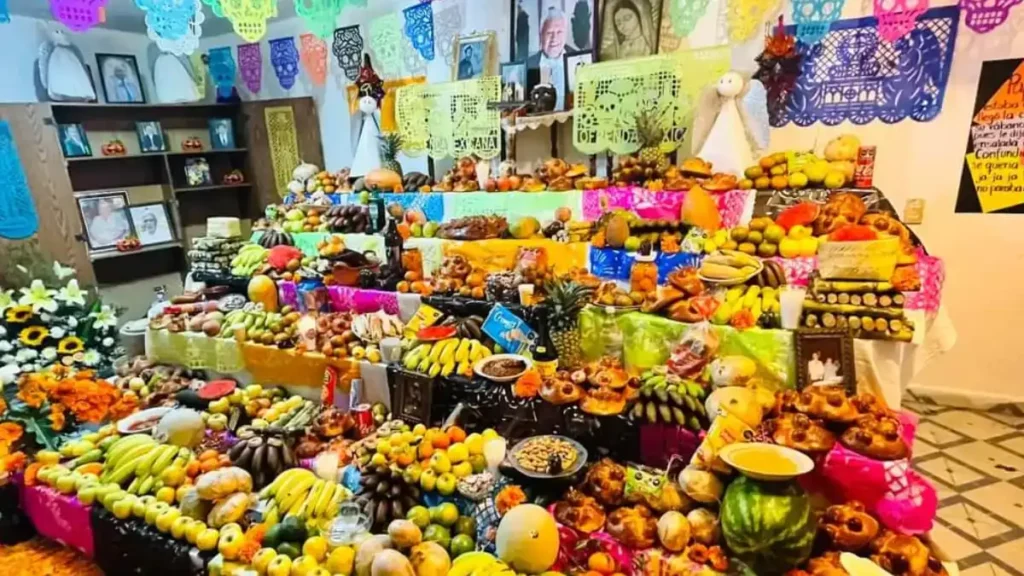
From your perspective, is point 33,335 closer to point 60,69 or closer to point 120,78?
point 60,69

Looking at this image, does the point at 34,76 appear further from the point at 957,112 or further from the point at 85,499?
the point at 957,112

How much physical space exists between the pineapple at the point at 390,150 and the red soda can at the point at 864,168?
291 centimetres

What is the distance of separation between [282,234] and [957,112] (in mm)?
4070

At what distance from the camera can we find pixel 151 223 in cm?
522

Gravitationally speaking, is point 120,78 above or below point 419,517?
above

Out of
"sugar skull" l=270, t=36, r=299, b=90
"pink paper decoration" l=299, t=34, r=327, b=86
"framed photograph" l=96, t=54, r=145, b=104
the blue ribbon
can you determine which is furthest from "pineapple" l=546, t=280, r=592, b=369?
"framed photograph" l=96, t=54, r=145, b=104

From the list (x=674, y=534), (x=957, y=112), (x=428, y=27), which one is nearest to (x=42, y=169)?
(x=428, y=27)

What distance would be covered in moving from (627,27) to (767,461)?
2.74 m

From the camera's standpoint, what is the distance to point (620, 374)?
6.89 feet

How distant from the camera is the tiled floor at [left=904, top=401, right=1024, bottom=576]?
2.17m

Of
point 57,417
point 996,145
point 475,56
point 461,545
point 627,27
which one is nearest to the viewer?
point 461,545

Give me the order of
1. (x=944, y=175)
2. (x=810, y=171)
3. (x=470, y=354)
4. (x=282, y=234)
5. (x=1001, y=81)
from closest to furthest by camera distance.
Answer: (x=470, y=354), (x=810, y=171), (x=1001, y=81), (x=944, y=175), (x=282, y=234)

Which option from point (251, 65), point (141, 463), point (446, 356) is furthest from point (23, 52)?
point (446, 356)

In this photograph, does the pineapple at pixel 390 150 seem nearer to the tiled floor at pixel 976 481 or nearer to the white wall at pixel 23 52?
the white wall at pixel 23 52
